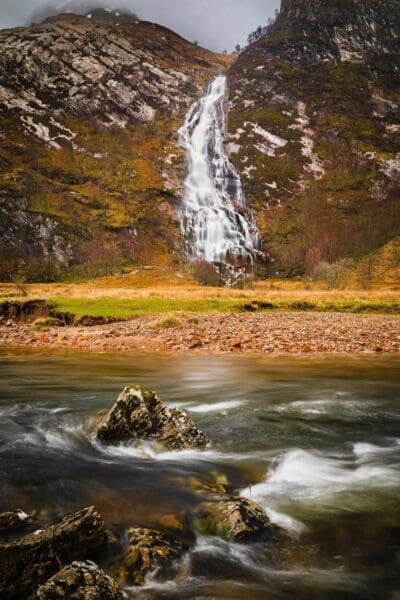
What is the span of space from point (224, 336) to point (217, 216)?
127801 millimetres

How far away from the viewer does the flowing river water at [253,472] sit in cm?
498

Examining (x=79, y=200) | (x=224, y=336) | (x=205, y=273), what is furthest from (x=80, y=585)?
(x=79, y=200)

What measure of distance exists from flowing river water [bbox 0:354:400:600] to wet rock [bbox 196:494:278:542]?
16cm

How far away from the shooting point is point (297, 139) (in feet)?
642

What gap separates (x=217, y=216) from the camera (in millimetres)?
150375

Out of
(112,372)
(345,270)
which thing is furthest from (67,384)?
(345,270)

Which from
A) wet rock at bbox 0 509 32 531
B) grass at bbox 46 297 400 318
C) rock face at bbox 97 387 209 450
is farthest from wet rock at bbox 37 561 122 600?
grass at bbox 46 297 400 318

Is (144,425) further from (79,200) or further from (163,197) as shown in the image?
(79,200)

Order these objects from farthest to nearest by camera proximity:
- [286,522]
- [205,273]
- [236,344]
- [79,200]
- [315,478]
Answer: [79,200], [205,273], [236,344], [315,478], [286,522]

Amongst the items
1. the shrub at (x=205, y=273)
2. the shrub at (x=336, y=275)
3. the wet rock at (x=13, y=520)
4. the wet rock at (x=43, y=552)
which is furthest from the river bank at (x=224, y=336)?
the shrub at (x=205, y=273)

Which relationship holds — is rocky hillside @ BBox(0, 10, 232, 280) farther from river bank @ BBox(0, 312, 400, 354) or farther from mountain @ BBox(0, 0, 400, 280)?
river bank @ BBox(0, 312, 400, 354)

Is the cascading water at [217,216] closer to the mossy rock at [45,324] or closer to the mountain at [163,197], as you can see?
the mountain at [163,197]

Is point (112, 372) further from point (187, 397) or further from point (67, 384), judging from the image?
point (187, 397)

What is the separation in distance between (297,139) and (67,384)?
198 meters
